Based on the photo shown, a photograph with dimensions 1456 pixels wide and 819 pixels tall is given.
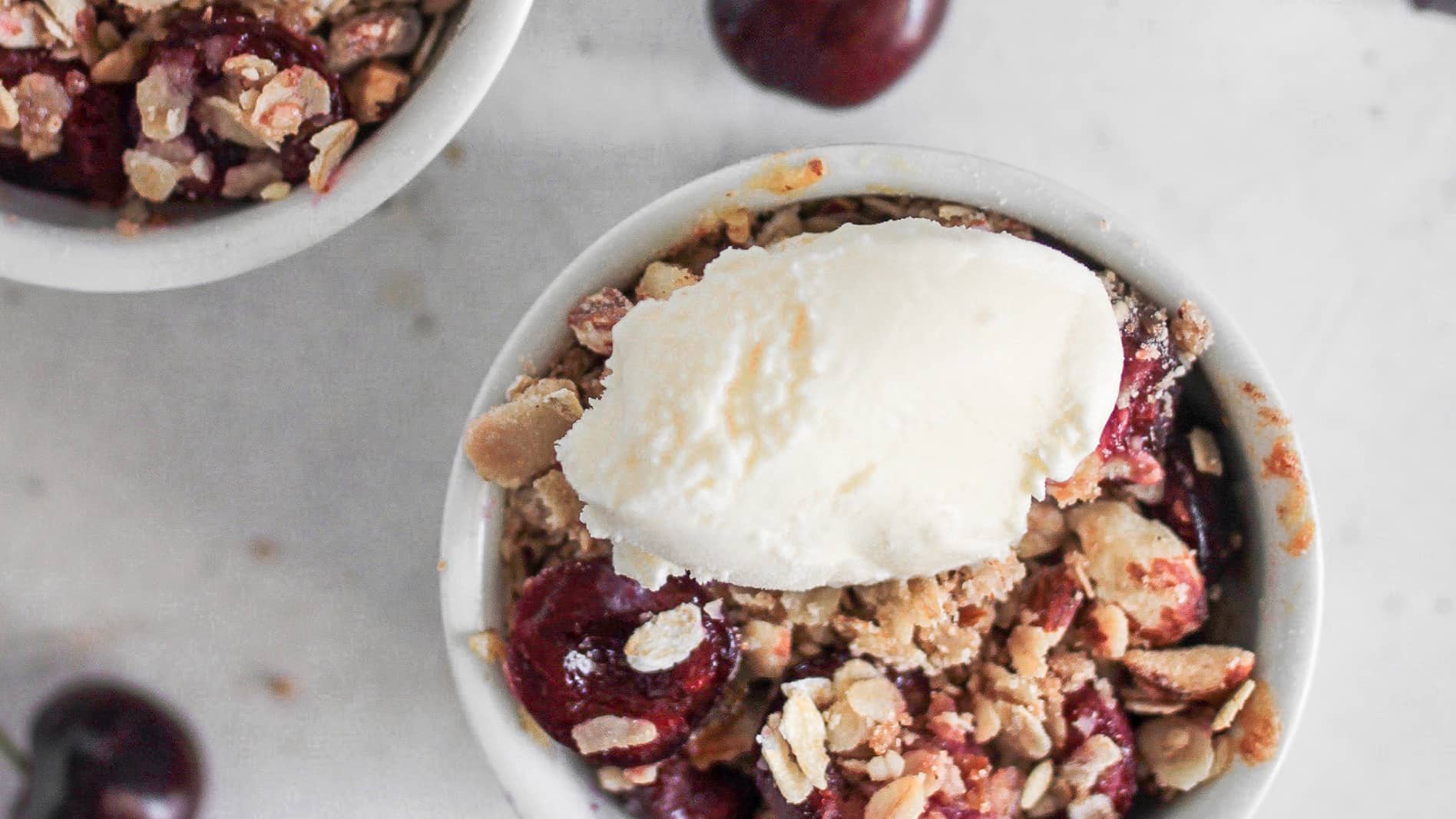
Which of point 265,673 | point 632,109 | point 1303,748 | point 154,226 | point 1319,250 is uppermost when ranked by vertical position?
point 1319,250

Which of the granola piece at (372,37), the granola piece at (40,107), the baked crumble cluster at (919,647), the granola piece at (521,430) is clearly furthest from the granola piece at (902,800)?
the granola piece at (40,107)

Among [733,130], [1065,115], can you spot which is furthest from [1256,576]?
[733,130]

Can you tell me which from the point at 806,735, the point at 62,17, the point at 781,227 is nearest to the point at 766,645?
the point at 806,735

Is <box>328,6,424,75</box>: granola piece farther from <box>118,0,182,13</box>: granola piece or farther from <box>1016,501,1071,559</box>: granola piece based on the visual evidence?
<box>1016,501,1071,559</box>: granola piece

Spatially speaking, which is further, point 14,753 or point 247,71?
point 14,753

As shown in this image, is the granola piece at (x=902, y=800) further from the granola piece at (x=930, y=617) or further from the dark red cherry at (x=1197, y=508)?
the dark red cherry at (x=1197, y=508)

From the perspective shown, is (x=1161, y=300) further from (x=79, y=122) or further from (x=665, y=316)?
(x=79, y=122)

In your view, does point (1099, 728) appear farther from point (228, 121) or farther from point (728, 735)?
point (228, 121)
